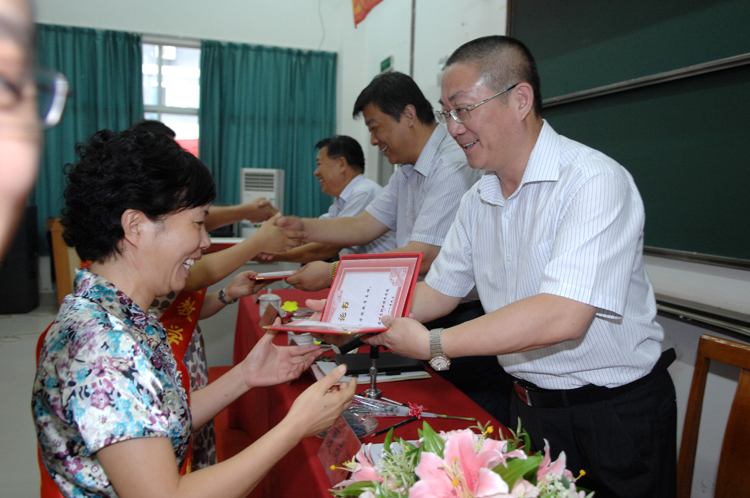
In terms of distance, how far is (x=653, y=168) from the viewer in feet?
6.66

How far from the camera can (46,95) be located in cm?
21

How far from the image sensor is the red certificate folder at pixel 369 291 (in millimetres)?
1479

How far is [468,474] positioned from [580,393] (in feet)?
2.69

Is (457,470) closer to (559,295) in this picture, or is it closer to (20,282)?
(559,295)

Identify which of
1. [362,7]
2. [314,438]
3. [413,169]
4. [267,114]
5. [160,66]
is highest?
[362,7]

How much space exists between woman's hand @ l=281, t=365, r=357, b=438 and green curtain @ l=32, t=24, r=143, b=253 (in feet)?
20.4

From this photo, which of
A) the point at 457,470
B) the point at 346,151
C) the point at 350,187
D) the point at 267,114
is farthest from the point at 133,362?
the point at 267,114

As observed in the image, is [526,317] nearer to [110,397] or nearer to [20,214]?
[110,397]

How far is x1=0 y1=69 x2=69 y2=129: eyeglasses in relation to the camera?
202 millimetres

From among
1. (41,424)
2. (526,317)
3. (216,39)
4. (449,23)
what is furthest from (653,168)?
(216,39)

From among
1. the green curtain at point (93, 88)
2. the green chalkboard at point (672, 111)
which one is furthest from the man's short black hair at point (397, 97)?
the green curtain at point (93, 88)

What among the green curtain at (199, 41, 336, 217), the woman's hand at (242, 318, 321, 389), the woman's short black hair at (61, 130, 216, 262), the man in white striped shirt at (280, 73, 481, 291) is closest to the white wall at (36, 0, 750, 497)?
the green curtain at (199, 41, 336, 217)

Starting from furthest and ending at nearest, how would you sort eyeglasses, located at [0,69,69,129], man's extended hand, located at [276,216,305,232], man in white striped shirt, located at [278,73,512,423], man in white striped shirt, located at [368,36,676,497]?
man's extended hand, located at [276,216,305,232], man in white striped shirt, located at [278,73,512,423], man in white striped shirt, located at [368,36,676,497], eyeglasses, located at [0,69,69,129]

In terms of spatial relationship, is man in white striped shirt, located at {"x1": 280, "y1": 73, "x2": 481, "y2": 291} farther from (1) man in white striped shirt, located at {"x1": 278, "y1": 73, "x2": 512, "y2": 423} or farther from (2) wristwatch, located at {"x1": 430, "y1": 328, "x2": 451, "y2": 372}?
(2) wristwatch, located at {"x1": 430, "y1": 328, "x2": 451, "y2": 372}
